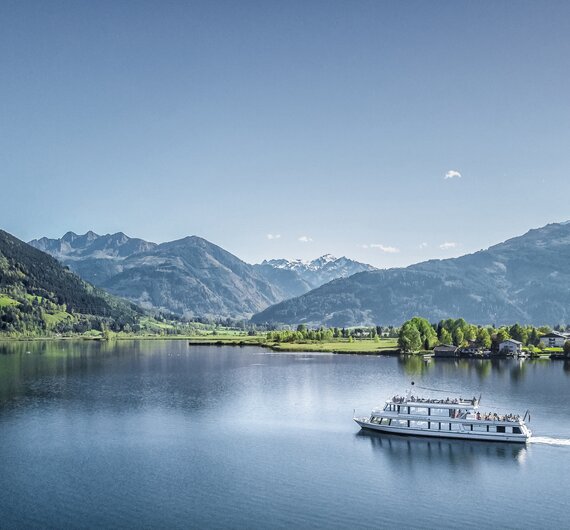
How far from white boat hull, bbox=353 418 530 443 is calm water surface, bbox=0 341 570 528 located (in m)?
2.02

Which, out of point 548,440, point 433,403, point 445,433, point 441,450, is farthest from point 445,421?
point 548,440

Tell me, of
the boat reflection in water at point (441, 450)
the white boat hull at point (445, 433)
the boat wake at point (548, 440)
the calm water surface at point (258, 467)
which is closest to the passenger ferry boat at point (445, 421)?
the white boat hull at point (445, 433)

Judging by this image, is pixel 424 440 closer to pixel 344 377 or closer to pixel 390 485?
pixel 390 485

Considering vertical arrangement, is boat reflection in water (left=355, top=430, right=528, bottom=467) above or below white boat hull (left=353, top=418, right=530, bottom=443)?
below

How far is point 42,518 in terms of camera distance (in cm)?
6838

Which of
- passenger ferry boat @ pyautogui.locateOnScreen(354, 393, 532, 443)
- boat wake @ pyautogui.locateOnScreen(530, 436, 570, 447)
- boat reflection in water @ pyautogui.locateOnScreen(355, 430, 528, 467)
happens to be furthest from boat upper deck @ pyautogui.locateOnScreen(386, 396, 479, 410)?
boat wake @ pyautogui.locateOnScreen(530, 436, 570, 447)

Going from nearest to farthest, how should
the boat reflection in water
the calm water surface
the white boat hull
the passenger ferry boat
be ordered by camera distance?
the calm water surface, the boat reflection in water, the white boat hull, the passenger ferry boat

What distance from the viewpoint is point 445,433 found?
10856cm

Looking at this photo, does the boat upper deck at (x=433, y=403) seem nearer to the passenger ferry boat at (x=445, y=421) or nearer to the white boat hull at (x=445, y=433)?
the passenger ferry boat at (x=445, y=421)

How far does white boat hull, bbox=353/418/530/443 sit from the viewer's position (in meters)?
104

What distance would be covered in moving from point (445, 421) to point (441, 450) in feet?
30.3

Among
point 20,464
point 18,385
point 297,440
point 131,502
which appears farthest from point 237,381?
point 131,502

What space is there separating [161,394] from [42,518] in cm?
9132

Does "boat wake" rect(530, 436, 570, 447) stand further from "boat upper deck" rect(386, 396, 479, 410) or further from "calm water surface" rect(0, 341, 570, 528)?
"boat upper deck" rect(386, 396, 479, 410)
